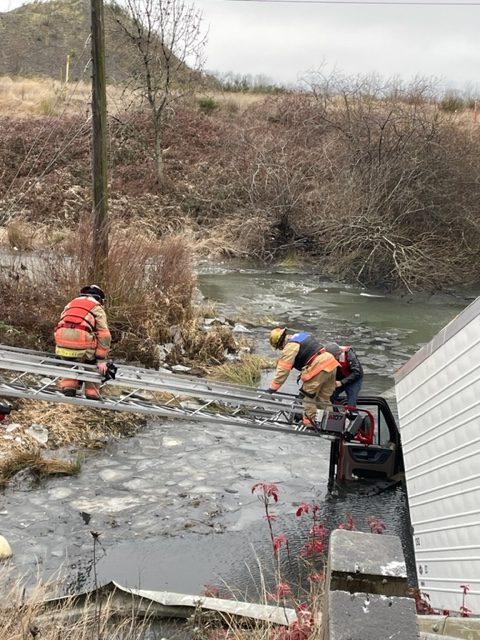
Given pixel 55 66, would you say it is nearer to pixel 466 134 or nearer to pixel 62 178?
pixel 62 178

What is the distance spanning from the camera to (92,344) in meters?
7.95

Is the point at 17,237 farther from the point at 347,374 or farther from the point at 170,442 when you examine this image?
the point at 347,374

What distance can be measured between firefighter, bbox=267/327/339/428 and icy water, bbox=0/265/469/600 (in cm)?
111

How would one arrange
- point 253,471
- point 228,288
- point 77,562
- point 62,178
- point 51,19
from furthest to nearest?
point 51,19
point 62,178
point 228,288
point 253,471
point 77,562

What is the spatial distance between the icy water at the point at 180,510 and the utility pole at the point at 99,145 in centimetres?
313

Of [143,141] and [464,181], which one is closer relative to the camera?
[464,181]

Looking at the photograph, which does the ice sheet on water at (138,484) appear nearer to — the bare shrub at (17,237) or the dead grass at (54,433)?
the dead grass at (54,433)

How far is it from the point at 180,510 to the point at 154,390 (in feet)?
4.77

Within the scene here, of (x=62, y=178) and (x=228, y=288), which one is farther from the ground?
(x=62, y=178)

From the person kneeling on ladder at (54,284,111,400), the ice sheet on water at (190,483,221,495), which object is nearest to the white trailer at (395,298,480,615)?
the ice sheet on water at (190,483,221,495)

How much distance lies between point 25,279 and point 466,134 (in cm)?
1810

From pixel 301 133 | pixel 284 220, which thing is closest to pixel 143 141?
pixel 301 133

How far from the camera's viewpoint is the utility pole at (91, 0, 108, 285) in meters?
10.7

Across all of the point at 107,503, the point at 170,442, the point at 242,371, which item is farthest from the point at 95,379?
the point at 242,371
